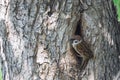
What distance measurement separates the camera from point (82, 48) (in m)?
2.27

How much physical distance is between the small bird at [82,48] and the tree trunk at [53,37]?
25 mm

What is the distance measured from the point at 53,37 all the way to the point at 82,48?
0.20 metres

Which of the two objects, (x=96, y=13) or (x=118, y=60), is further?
(x=118, y=60)

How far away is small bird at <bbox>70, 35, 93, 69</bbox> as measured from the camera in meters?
2.23

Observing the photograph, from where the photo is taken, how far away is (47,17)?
2.20 metres

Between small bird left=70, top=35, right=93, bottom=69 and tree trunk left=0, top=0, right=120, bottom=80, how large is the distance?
0.08 feet

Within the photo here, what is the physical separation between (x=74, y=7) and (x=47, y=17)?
6.9 inches

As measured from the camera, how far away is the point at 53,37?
2225 millimetres

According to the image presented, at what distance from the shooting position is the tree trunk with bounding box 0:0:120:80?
2199 millimetres

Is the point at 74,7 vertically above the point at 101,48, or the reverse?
the point at 74,7

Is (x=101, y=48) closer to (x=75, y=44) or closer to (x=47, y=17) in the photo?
(x=75, y=44)

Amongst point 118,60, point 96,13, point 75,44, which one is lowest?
point 118,60

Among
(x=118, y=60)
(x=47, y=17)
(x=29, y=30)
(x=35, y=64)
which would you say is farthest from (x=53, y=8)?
(x=118, y=60)

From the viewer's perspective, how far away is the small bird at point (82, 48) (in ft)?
7.32
